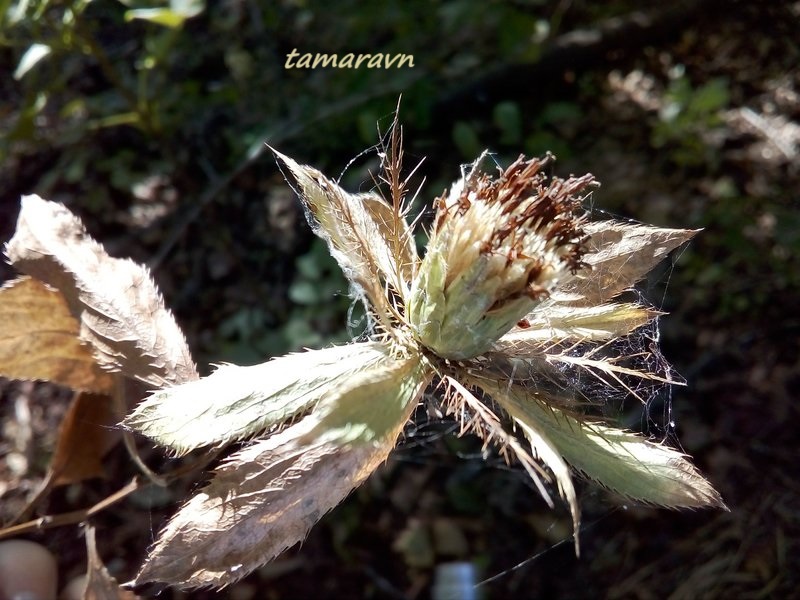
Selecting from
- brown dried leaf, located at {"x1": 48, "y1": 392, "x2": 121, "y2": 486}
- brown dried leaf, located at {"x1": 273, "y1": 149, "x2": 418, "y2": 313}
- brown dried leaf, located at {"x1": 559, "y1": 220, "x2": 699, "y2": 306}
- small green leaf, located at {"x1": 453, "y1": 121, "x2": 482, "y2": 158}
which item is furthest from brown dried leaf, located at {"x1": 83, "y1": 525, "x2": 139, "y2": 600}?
small green leaf, located at {"x1": 453, "y1": 121, "x2": 482, "y2": 158}

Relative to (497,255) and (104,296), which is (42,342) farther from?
(497,255)

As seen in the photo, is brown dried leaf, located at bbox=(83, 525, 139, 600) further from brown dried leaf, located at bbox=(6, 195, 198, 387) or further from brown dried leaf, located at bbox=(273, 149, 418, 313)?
brown dried leaf, located at bbox=(273, 149, 418, 313)

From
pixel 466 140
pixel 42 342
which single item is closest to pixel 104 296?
pixel 42 342

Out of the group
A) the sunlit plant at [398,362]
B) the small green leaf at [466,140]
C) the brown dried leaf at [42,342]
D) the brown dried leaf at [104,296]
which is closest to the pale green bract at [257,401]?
the sunlit plant at [398,362]

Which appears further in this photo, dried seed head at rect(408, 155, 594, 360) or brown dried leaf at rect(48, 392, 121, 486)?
brown dried leaf at rect(48, 392, 121, 486)

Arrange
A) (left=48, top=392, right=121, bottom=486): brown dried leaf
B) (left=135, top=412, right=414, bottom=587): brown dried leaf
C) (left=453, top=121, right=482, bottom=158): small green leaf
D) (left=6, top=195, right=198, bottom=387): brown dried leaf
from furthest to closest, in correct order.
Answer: (left=453, top=121, right=482, bottom=158): small green leaf → (left=48, top=392, right=121, bottom=486): brown dried leaf → (left=6, top=195, right=198, bottom=387): brown dried leaf → (left=135, top=412, right=414, bottom=587): brown dried leaf

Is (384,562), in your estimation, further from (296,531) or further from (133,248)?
(133,248)

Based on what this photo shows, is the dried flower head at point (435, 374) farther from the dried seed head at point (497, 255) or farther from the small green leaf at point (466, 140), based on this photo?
the small green leaf at point (466, 140)
